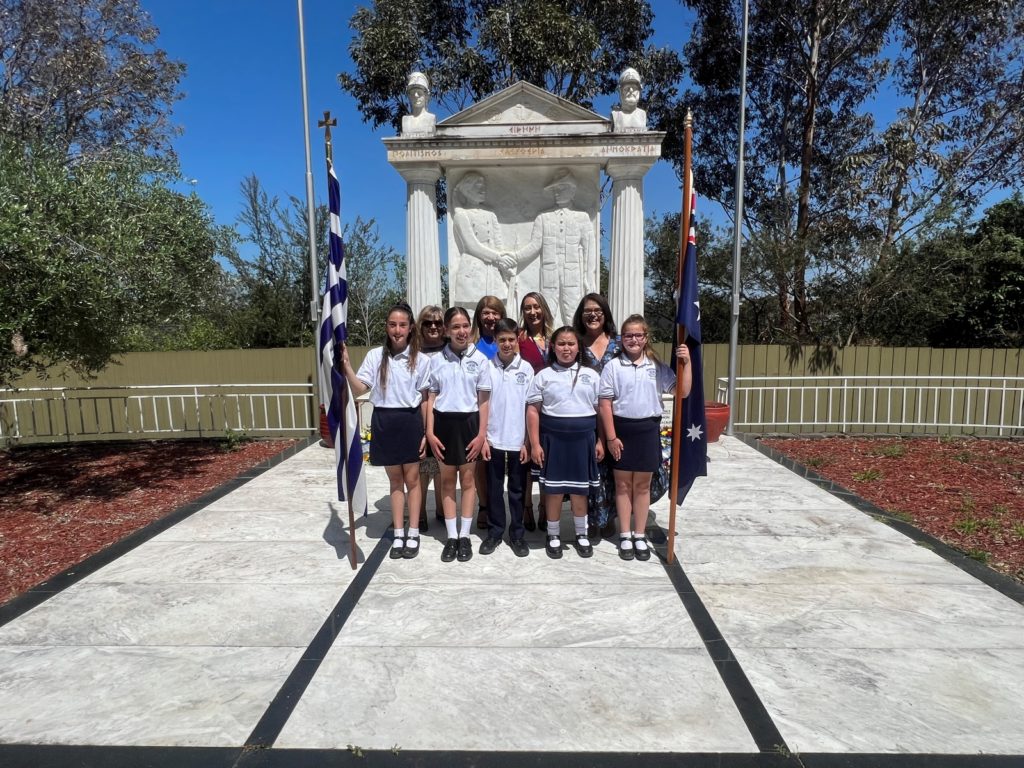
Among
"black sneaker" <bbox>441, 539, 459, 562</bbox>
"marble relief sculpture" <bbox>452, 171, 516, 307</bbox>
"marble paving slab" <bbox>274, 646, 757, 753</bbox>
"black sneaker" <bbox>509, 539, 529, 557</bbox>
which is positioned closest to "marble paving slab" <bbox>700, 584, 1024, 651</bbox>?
"marble paving slab" <bbox>274, 646, 757, 753</bbox>

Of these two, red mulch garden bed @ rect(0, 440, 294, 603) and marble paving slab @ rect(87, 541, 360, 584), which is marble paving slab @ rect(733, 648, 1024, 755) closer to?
marble paving slab @ rect(87, 541, 360, 584)

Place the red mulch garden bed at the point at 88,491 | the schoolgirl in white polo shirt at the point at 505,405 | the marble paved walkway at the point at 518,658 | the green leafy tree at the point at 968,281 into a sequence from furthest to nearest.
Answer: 1. the green leafy tree at the point at 968,281
2. the red mulch garden bed at the point at 88,491
3. the schoolgirl in white polo shirt at the point at 505,405
4. the marble paved walkway at the point at 518,658

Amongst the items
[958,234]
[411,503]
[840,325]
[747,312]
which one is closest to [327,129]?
[411,503]

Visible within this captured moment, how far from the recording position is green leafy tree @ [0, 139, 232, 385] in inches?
183

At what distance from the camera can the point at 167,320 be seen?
21.5 ft

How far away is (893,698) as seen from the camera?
252 cm

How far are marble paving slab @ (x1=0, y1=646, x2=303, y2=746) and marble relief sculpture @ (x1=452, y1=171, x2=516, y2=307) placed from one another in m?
5.08

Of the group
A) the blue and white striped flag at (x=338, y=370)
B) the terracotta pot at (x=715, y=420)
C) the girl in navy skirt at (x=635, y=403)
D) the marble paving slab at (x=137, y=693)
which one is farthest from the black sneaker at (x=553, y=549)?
the terracotta pot at (x=715, y=420)

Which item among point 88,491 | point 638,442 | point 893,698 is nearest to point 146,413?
point 88,491

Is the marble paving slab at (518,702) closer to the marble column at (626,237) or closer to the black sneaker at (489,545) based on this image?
the black sneaker at (489,545)

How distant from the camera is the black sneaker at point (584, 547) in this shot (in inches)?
157

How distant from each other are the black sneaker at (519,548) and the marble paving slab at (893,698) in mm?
1527

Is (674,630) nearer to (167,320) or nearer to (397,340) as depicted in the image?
(397,340)

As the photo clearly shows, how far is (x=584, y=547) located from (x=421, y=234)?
15.1ft
